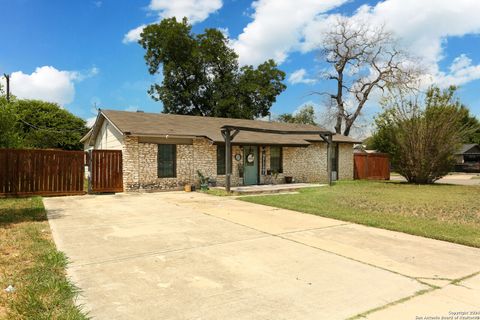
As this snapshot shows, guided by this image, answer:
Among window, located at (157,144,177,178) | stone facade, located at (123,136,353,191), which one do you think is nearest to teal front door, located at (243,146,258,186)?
stone facade, located at (123,136,353,191)

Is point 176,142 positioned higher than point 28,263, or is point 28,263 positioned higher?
point 176,142

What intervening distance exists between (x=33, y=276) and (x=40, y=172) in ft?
34.0

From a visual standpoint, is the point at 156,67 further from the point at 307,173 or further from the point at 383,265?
the point at 383,265

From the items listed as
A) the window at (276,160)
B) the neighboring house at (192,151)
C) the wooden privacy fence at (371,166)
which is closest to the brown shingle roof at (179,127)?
the neighboring house at (192,151)

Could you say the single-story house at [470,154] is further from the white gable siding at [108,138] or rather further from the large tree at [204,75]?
the white gable siding at [108,138]

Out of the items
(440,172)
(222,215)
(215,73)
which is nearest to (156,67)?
(215,73)

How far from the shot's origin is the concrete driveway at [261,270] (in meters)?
3.43

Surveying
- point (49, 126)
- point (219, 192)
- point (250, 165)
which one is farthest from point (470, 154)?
point (49, 126)

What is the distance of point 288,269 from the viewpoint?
4.62m

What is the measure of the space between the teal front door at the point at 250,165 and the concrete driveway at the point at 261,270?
978 cm

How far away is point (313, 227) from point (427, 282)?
338 centimetres

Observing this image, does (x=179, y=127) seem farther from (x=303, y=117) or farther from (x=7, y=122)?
(x=303, y=117)

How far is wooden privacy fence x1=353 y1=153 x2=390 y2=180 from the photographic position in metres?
23.8

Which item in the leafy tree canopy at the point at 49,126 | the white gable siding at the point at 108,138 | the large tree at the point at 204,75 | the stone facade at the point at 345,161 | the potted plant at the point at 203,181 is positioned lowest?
the potted plant at the point at 203,181
